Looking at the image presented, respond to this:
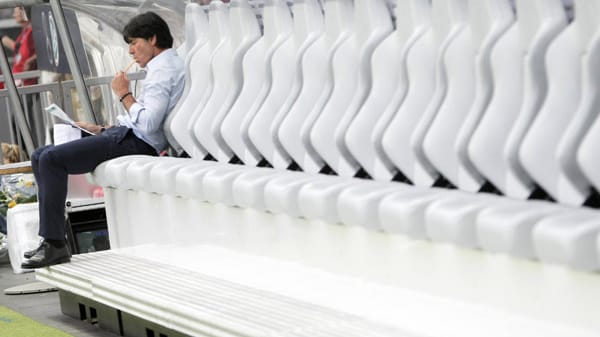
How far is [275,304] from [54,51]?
3.96 metres

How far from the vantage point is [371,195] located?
4.09 meters

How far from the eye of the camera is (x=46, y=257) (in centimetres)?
603

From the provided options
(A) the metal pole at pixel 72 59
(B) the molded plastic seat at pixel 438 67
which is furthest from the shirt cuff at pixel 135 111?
(B) the molded plastic seat at pixel 438 67

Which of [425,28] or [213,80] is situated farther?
[213,80]

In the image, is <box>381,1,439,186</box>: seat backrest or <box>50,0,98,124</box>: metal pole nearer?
<box>381,1,439,186</box>: seat backrest

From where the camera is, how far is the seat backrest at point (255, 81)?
530 cm

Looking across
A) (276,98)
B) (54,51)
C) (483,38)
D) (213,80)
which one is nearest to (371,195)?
(483,38)

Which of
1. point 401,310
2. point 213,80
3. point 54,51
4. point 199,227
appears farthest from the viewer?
point 54,51

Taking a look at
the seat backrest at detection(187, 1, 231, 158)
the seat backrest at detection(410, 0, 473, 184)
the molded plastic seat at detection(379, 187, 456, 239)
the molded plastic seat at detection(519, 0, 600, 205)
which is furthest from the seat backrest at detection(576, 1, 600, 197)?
the seat backrest at detection(187, 1, 231, 158)

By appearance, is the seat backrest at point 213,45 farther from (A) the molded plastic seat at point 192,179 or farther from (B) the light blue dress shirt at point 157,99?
(A) the molded plastic seat at point 192,179

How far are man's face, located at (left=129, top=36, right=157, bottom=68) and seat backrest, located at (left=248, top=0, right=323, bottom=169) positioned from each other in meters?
1.06

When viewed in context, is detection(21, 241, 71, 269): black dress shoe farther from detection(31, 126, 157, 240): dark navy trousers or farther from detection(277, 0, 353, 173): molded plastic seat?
detection(277, 0, 353, 173): molded plastic seat

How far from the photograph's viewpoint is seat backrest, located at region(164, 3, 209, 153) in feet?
19.8

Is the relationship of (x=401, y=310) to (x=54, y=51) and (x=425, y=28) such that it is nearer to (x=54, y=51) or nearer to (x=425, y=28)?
(x=425, y=28)
